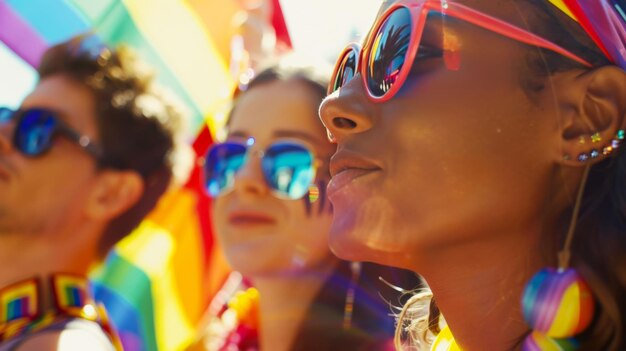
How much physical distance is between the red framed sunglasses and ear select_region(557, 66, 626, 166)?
0.12 feet

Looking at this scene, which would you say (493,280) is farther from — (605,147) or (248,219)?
(248,219)

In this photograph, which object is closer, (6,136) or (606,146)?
(606,146)

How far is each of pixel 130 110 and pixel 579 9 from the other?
1.89 metres

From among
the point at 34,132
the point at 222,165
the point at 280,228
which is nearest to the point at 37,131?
the point at 34,132

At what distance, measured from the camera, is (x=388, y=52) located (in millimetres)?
1202

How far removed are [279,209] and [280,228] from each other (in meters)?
0.06

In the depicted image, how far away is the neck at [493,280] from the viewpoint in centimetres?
118

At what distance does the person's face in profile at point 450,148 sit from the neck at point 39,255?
1454 mm

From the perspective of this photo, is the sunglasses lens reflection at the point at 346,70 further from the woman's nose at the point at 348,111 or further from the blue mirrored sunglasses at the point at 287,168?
the blue mirrored sunglasses at the point at 287,168

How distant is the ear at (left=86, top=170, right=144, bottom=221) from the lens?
8.24ft

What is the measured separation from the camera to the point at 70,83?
2619 millimetres

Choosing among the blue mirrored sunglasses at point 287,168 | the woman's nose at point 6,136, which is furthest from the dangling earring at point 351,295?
the woman's nose at point 6,136

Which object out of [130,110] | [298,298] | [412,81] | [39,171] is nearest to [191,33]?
[130,110]

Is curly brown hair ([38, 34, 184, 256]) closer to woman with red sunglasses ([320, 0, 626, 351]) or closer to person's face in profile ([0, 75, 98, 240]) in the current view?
person's face in profile ([0, 75, 98, 240])
